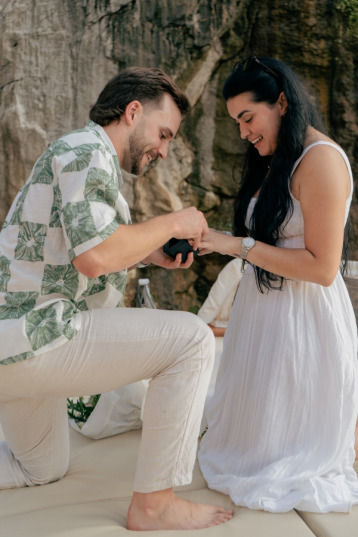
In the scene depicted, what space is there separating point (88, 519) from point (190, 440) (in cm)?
46

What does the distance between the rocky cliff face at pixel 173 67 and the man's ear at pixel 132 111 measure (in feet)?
11.2

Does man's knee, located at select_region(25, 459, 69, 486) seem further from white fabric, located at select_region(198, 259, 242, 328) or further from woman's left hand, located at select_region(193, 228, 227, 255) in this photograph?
→ white fabric, located at select_region(198, 259, 242, 328)

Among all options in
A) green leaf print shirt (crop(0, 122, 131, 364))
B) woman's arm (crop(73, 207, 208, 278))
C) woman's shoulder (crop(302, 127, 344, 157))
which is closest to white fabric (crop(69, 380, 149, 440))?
green leaf print shirt (crop(0, 122, 131, 364))

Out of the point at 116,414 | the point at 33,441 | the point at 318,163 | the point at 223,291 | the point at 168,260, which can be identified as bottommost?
the point at 223,291

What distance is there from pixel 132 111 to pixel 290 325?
100 cm

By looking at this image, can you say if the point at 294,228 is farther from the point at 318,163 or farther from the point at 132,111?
the point at 132,111

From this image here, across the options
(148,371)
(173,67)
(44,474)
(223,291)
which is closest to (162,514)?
(148,371)

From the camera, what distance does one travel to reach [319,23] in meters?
5.77

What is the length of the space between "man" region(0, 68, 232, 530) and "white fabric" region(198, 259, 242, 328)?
9.24 feet

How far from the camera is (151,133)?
7.07ft

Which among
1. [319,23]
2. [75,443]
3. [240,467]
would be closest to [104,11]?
[319,23]

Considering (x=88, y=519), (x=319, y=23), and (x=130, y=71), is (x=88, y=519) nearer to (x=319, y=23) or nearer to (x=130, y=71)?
(x=130, y=71)

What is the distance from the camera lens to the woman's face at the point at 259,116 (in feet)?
7.67

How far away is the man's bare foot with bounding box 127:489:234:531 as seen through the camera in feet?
6.29
